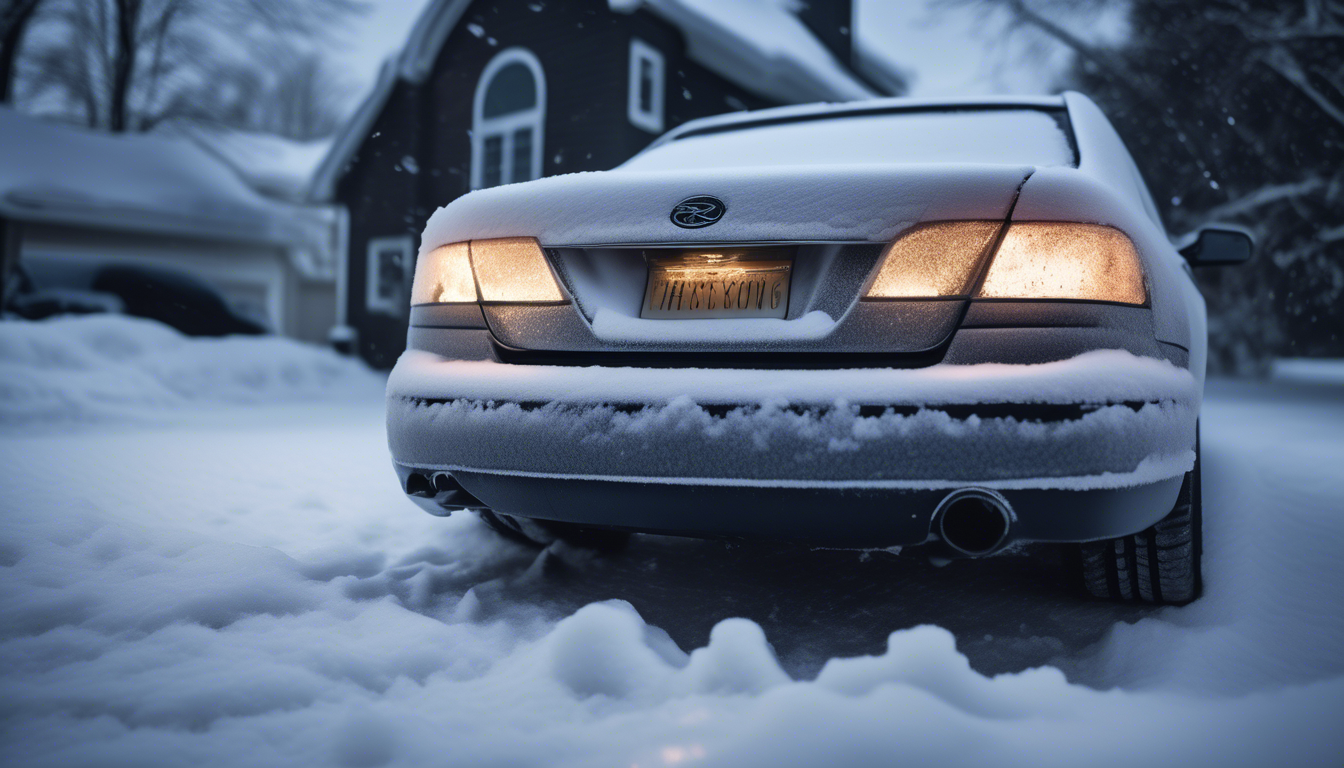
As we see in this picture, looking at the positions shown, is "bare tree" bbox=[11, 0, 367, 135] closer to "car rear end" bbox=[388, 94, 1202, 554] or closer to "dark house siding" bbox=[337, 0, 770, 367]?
"dark house siding" bbox=[337, 0, 770, 367]

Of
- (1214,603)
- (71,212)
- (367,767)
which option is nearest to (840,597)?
(1214,603)

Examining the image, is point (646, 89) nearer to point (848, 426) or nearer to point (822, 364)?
point (822, 364)

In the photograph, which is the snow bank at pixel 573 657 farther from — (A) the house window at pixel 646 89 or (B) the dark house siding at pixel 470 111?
(A) the house window at pixel 646 89


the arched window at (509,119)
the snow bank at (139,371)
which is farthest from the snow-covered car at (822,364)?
the arched window at (509,119)

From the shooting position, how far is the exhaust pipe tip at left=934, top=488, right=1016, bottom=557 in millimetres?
1699

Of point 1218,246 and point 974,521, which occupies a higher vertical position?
point 1218,246

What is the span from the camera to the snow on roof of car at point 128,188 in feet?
55.3

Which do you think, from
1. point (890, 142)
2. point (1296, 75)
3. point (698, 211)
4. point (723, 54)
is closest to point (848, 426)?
point (698, 211)

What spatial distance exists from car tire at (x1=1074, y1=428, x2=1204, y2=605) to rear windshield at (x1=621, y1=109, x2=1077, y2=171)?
919 millimetres

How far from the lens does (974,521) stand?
1747mm

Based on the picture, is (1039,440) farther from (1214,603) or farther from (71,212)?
(71,212)

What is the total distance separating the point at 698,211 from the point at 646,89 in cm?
1204

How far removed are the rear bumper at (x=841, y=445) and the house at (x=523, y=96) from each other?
11176mm

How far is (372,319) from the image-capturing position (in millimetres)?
17156
